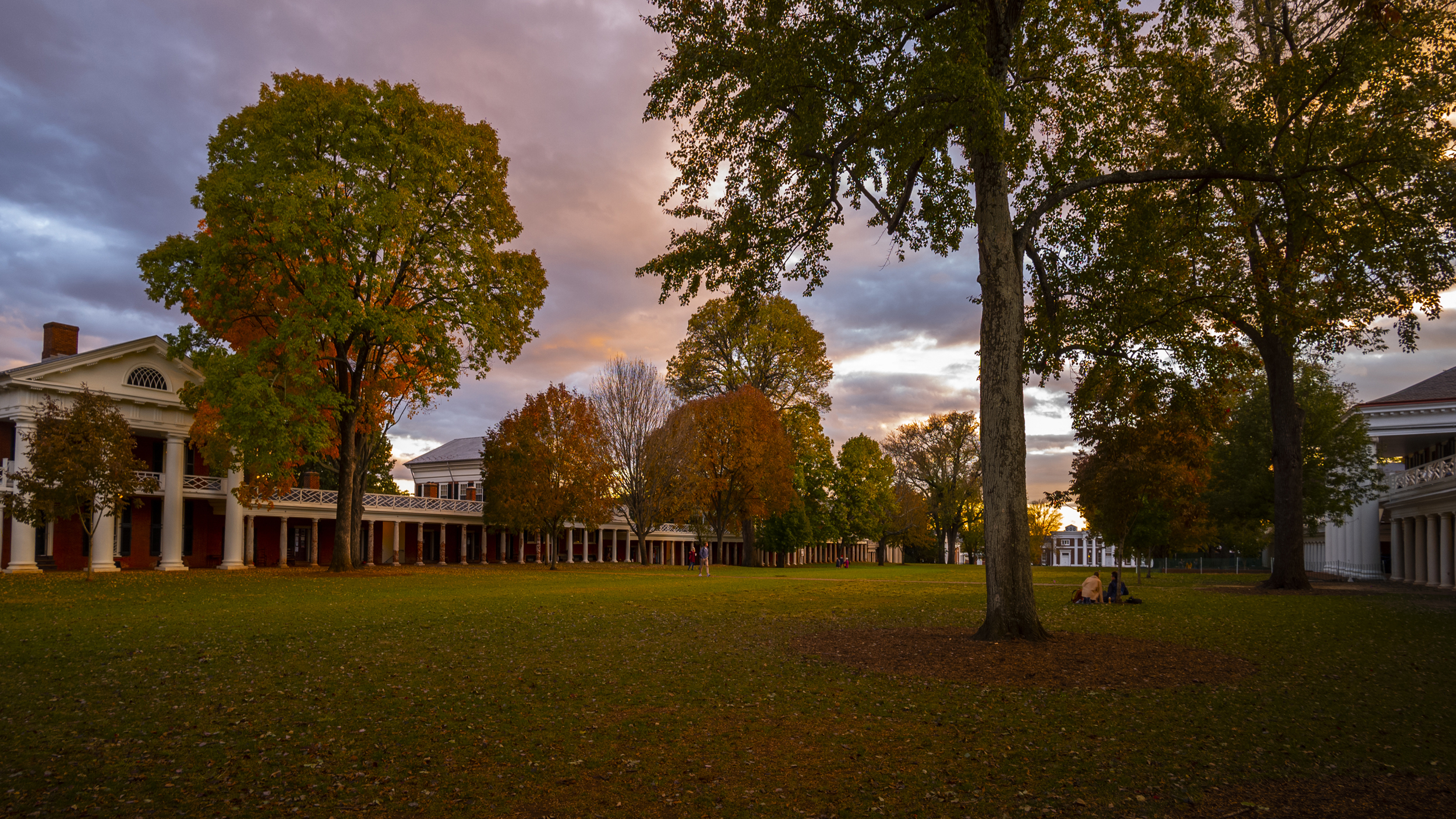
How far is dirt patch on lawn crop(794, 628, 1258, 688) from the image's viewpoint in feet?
31.3

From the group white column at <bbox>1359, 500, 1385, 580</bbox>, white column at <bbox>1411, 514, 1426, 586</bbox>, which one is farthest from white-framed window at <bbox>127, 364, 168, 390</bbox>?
white column at <bbox>1359, 500, 1385, 580</bbox>

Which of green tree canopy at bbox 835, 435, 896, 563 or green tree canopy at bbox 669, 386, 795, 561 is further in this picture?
green tree canopy at bbox 835, 435, 896, 563

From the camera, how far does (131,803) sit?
17.0 ft

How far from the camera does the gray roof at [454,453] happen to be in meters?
77.8

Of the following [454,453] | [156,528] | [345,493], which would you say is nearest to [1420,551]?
[345,493]

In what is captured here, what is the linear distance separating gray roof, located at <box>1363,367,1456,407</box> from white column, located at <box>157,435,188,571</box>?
2189 inches

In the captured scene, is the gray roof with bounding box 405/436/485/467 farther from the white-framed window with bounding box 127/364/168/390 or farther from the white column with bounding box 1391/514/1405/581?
the white column with bounding box 1391/514/1405/581

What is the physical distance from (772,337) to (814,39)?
40.3 meters

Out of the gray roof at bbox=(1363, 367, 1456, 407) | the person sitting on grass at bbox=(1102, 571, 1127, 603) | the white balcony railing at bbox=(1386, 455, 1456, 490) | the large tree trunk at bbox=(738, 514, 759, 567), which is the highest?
the gray roof at bbox=(1363, 367, 1456, 407)

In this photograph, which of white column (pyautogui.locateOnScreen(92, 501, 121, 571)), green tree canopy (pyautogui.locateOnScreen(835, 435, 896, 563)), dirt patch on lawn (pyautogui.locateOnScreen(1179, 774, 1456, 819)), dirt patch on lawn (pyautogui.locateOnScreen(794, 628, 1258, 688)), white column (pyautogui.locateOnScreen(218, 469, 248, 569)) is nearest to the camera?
dirt patch on lawn (pyautogui.locateOnScreen(1179, 774, 1456, 819))

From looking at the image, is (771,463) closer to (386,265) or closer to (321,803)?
(386,265)

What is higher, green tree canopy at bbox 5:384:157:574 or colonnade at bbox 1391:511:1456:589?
green tree canopy at bbox 5:384:157:574

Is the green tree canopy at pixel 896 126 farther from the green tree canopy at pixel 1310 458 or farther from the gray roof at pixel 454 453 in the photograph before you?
the gray roof at pixel 454 453

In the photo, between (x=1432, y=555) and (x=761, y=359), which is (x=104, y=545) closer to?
(x=761, y=359)
